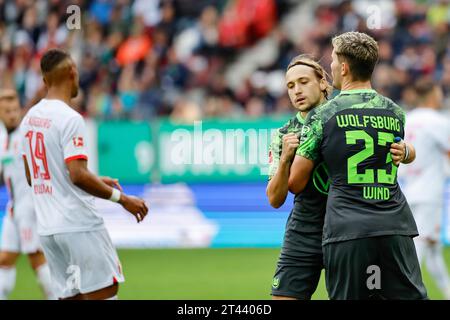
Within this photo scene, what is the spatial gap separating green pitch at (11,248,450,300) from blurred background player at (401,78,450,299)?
547mm

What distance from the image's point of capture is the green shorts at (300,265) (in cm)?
640

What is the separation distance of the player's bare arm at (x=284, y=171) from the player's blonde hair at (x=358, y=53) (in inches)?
21.9

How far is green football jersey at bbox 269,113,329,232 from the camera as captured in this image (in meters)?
6.27

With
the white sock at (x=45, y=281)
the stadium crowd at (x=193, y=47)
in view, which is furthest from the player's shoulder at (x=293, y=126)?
the stadium crowd at (x=193, y=47)

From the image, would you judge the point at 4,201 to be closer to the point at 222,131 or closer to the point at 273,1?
the point at 222,131

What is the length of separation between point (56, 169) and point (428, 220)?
199 inches

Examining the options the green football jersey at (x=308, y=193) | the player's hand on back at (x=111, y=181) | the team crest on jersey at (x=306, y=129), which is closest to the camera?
the team crest on jersey at (x=306, y=129)

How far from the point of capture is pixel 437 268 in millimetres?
10406

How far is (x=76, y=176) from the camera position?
6.91 meters

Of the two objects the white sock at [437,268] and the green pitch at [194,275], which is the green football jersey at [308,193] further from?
the white sock at [437,268]

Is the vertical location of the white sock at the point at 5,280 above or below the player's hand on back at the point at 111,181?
below
